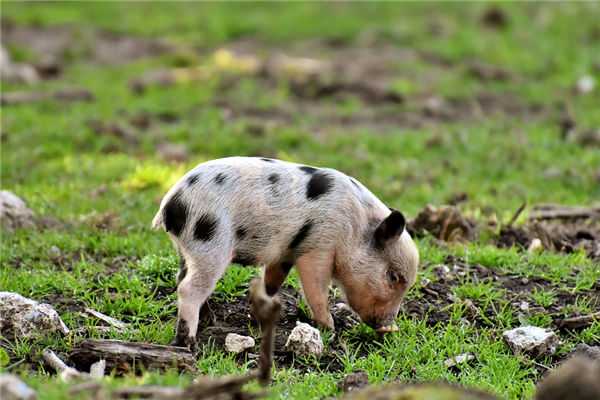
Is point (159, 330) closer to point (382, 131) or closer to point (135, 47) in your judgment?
point (382, 131)

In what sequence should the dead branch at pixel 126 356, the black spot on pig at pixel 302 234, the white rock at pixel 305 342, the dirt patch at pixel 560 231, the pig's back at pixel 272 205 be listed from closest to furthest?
the dead branch at pixel 126 356 → the pig's back at pixel 272 205 → the white rock at pixel 305 342 → the black spot on pig at pixel 302 234 → the dirt patch at pixel 560 231

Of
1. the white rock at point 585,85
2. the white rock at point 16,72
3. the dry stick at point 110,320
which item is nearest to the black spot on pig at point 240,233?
the dry stick at point 110,320

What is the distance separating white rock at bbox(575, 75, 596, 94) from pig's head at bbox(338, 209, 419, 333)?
9.01m

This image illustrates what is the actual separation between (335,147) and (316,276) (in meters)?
5.63

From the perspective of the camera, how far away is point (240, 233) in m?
6.09

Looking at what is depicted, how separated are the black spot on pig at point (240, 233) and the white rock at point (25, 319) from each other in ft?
4.39

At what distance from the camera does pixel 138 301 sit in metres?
6.71

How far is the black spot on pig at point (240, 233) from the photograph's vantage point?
607cm

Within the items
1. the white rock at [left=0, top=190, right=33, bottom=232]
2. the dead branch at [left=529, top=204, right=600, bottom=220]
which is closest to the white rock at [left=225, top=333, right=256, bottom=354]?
the white rock at [left=0, top=190, right=33, bottom=232]

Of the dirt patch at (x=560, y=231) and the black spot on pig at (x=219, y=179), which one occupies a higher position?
the black spot on pig at (x=219, y=179)

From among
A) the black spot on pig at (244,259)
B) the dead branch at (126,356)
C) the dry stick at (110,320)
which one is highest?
the black spot on pig at (244,259)

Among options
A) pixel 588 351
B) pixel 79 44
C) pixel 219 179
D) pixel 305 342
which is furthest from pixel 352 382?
pixel 79 44

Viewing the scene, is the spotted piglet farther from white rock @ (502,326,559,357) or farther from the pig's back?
white rock @ (502,326,559,357)

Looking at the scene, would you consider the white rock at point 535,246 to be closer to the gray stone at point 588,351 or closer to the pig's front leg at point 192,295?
the gray stone at point 588,351
